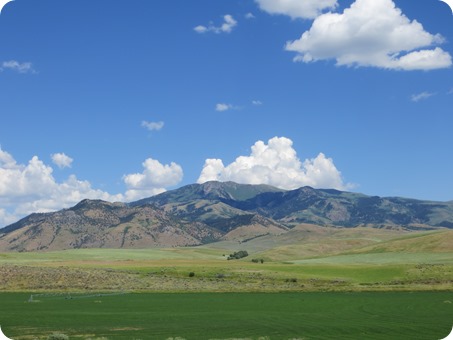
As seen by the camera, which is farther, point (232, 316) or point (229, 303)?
point (229, 303)

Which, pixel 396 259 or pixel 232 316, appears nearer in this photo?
pixel 232 316

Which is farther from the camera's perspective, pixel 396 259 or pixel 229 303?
pixel 396 259

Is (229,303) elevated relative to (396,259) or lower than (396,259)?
lower

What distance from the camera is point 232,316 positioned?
178ft

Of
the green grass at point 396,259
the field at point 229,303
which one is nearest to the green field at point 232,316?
the field at point 229,303

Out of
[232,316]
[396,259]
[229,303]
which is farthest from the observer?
[396,259]

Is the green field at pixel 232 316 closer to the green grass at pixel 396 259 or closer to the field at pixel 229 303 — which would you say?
the field at pixel 229 303

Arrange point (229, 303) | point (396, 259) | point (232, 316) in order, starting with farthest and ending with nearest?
point (396, 259) → point (229, 303) → point (232, 316)

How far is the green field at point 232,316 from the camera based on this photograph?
138ft

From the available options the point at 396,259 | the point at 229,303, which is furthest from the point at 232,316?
the point at 396,259

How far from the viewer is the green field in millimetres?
42094

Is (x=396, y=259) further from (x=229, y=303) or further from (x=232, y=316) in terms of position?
(x=232, y=316)

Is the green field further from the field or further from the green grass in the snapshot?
the green grass

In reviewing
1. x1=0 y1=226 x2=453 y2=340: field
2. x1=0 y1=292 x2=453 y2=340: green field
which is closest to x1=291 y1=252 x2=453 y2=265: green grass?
x1=0 y1=226 x2=453 y2=340: field
